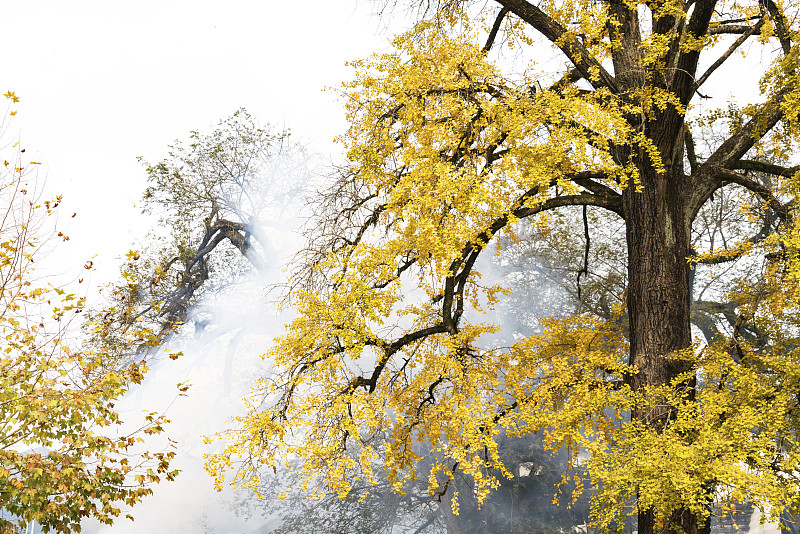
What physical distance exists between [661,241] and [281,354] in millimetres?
3082

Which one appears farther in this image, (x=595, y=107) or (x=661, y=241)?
(x=661, y=241)

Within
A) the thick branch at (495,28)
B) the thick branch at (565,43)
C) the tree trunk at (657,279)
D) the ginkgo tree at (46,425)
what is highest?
the thick branch at (495,28)

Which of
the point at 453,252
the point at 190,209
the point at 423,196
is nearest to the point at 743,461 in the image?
the point at 453,252

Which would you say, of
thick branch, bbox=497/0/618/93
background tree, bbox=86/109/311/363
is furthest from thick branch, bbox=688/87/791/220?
background tree, bbox=86/109/311/363

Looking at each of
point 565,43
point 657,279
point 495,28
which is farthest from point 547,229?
point 495,28

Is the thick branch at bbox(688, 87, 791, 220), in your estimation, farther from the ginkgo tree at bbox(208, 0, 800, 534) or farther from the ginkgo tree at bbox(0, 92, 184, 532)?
the ginkgo tree at bbox(0, 92, 184, 532)

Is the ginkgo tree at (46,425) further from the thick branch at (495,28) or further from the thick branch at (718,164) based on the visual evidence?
the thick branch at (718,164)

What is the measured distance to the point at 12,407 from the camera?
3.36 m

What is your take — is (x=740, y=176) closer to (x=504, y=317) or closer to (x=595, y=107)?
(x=595, y=107)

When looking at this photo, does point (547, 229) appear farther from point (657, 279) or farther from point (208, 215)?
point (208, 215)

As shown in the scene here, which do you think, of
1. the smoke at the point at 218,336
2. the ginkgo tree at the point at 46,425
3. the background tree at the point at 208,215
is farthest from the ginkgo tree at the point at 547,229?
the smoke at the point at 218,336

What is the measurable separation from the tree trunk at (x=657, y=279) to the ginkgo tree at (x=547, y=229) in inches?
0.6

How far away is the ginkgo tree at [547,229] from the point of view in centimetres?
383

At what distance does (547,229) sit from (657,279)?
0.92m
